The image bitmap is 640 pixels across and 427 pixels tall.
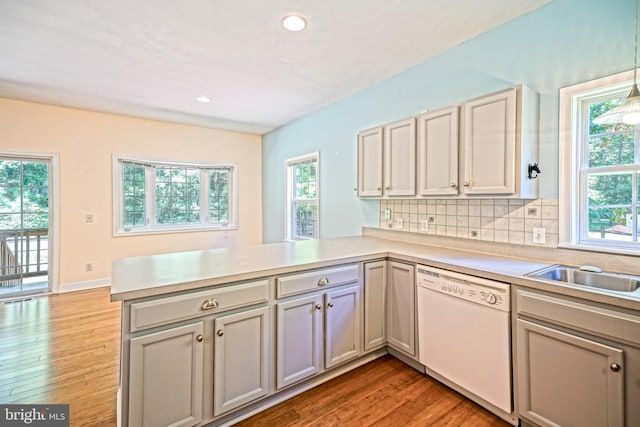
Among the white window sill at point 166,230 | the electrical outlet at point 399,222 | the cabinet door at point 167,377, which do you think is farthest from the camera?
the white window sill at point 166,230

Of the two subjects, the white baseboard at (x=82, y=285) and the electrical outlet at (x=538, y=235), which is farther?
the white baseboard at (x=82, y=285)

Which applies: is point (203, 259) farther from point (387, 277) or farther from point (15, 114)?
point (15, 114)

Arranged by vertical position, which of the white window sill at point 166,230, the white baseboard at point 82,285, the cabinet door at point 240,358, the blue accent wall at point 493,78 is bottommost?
the white baseboard at point 82,285

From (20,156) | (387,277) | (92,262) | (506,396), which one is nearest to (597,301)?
(506,396)

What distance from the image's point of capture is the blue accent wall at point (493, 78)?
1.77 m

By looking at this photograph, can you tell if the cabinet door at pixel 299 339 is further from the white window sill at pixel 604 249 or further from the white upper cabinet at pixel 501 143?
the white window sill at pixel 604 249

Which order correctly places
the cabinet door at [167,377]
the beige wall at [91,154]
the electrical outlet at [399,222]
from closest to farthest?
1. the cabinet door at [167,377]
2. the electrical outlet at [399,222]
3. the beige wall at [91,154]

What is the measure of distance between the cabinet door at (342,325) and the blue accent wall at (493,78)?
1.31 metres

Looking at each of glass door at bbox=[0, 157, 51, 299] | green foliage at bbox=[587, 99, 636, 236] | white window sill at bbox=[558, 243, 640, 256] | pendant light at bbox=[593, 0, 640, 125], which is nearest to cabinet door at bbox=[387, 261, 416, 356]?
white window sill at bbox=[558, 243, 640, 256]

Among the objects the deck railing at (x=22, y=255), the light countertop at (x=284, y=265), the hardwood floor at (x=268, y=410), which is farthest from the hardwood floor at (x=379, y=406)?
the deck railing at (x=22, y=255)

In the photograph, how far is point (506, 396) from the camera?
1.67 meters

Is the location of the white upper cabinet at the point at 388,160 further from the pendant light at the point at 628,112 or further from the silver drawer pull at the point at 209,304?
the silver drawer pull at the point at 209,304

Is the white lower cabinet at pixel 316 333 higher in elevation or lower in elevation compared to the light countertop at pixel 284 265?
lower

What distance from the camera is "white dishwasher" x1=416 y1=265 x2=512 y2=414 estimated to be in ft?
5.49
